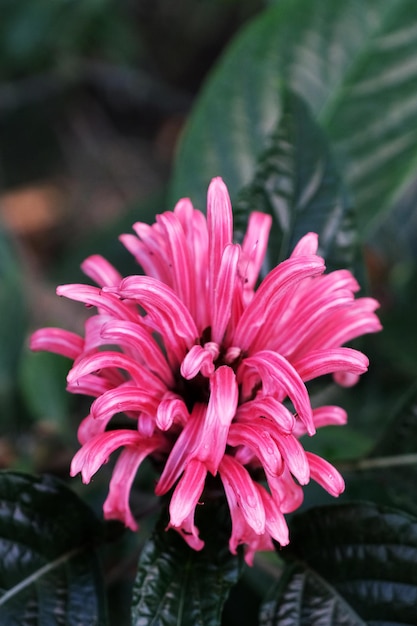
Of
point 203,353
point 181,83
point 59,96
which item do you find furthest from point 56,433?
point 181,83

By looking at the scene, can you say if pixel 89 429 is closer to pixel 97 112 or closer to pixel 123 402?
pixel 123 402

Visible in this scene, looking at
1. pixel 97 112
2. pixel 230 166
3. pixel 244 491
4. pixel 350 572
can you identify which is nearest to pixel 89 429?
pixel 244 491

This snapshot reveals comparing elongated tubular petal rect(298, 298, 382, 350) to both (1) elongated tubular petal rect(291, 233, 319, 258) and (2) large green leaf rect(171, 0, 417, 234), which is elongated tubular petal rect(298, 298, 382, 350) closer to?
(1) elongated tubular petal rect(291, 233, 319, 258)

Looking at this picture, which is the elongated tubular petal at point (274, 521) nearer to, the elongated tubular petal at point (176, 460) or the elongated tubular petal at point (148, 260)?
the elongated tubular petal at point (176, 460)

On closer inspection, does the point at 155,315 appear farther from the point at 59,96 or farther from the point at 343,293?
the point at 59,96

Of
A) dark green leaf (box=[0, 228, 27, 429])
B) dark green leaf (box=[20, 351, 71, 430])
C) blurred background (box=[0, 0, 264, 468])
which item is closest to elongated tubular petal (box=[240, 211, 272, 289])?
dark green leaf (box=[20, 351, 71, 430])

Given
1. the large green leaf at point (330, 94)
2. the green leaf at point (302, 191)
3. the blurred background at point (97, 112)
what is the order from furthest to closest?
the blurred background at point (97, 112), the large green leaf at point (330, 94), the green leaf at point (302, 191)

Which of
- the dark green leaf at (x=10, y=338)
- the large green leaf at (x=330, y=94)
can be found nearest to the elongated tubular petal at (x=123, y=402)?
the large green leaf at (x=330, y=94)
